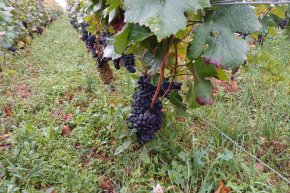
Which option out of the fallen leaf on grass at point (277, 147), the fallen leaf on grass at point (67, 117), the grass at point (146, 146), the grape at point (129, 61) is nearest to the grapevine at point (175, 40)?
the grass at point (146, 146)

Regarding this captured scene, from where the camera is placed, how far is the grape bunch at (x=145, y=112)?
186 centimetres

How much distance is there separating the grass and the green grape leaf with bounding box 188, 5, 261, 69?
1.77 feet

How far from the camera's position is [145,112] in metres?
1.89

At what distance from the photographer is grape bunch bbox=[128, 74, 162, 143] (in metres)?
→ 1.86

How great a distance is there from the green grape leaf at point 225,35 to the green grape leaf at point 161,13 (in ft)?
0.62

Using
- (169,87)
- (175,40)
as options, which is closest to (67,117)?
(169,87)

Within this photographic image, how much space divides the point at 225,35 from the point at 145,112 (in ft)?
2.54

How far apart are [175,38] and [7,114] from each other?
205 cm

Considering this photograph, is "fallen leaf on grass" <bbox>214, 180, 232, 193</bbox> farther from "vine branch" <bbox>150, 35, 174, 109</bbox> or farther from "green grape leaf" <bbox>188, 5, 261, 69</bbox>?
"green grape leaf" <bbox>188, 5, 261, 69</bbox>

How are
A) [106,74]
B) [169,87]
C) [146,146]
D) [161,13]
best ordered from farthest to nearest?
1. [106,74]
2. [146,146]
3. [169,87]
4. [161,13]

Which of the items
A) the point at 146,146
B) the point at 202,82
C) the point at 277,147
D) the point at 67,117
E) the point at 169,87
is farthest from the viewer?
the point at 67,117

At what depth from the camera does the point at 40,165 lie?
6.35ft

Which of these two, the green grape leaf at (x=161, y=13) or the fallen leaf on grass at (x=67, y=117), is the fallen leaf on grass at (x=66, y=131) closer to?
the fallen leaf on grass at (x=67, y=117)

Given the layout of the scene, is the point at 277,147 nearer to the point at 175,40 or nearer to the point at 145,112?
the point at 145,112
